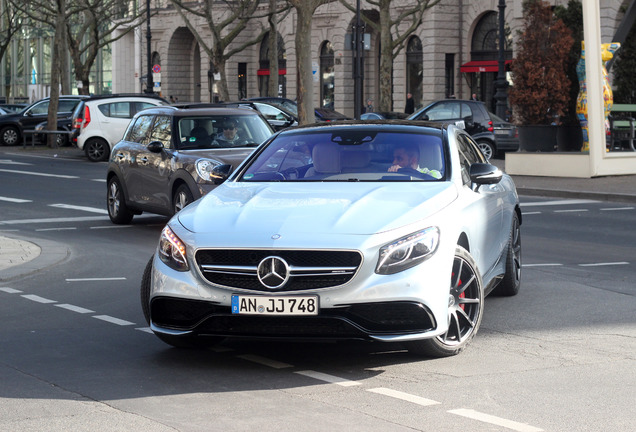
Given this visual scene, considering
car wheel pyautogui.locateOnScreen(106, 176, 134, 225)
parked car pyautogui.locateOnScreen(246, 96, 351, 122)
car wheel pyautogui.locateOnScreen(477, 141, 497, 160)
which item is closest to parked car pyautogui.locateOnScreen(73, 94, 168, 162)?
parked car pyautogui.locateOnScreen(246, 96, 351, 122)

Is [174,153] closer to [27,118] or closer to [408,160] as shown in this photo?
[408,160]

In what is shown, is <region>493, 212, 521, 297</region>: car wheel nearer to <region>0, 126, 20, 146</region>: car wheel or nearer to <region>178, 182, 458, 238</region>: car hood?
<region>178, 182, 458, 238</region>: car hood

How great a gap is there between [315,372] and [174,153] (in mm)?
8748

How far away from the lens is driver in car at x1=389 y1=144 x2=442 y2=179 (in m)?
8.07

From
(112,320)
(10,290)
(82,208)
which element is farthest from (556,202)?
(112,320)

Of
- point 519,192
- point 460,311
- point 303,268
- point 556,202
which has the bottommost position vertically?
point 460,311

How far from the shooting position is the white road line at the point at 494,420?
18.1 ft

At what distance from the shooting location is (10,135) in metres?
43.5

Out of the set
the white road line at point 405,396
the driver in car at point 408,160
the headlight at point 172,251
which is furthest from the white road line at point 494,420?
the driver in car at point 408,160

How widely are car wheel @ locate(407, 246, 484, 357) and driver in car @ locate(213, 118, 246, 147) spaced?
28.0 feet

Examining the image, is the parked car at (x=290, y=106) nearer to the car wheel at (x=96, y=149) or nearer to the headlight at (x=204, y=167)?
the car wheel at (x=96, y=149)

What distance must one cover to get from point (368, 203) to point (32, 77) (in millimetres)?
89955

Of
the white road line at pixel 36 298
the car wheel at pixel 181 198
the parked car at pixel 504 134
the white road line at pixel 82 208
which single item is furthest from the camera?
the parked car at pixel 504 134

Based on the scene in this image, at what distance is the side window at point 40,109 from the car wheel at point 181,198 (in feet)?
95.7
